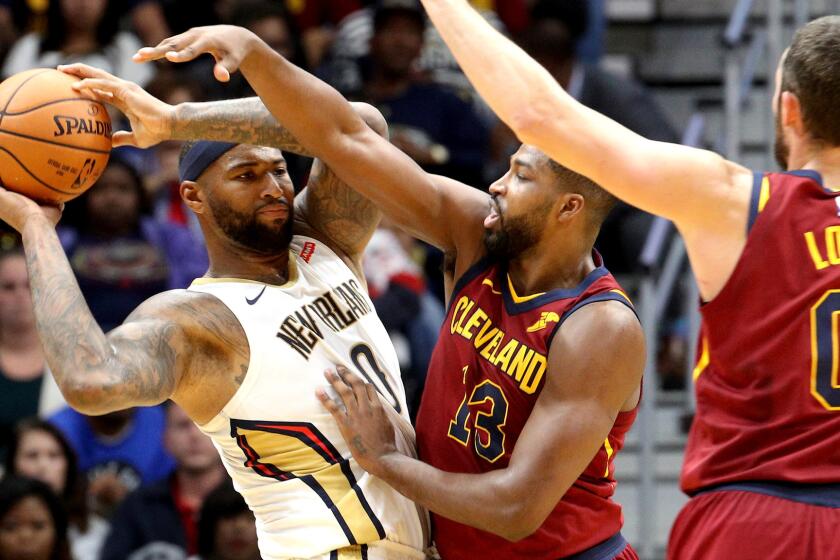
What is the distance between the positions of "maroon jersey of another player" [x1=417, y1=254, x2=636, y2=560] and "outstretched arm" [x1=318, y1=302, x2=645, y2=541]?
73 mm

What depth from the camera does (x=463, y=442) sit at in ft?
13.0

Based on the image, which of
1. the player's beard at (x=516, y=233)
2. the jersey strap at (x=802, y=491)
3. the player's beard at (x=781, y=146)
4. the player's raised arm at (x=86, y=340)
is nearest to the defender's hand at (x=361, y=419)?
the player's raised arm at (x=86, y=340)

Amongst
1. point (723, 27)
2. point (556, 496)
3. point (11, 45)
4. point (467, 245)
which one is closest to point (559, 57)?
point (723, 27)

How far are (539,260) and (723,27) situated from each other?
6.39 m

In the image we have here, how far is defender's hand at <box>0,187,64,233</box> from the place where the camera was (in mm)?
3732

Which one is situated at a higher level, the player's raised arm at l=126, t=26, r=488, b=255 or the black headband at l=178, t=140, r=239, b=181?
the player's raised arm at l=126, t=26, r=488, b=255

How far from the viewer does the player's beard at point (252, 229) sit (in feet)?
14.0

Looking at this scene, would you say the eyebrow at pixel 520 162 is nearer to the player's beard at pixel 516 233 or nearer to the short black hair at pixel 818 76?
the player's beard at pixel 516 233

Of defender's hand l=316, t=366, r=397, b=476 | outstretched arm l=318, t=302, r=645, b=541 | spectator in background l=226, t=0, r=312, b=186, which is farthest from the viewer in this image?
spectator in background l=226, t=0, r=312, b=186

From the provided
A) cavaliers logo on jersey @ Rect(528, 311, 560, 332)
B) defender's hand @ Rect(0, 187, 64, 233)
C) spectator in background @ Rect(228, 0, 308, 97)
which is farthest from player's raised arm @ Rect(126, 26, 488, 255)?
spectator in background @ Rect(228, 0, 308, 97)

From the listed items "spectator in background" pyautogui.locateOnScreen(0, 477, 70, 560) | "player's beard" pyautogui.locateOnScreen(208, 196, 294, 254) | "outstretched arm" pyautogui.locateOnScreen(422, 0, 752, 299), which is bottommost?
"spectator in background" pyautogui.locateOnScreen(0, 477, 70, 560)

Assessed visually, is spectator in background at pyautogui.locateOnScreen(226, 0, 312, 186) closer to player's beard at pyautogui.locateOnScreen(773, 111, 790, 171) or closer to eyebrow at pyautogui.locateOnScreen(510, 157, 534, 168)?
eyebrow at pyautogui.locateOnScreen(510, 157, 534, 168)

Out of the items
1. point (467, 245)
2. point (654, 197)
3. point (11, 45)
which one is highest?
point (654, 197)

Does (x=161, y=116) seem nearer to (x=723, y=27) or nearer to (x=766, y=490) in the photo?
(x=766, y=490)
